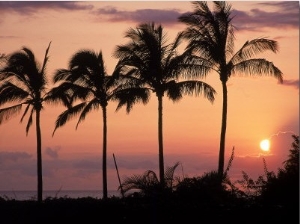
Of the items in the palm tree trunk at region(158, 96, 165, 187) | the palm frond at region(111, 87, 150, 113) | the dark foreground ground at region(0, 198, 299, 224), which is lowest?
the dark foreground ground at region(0, 198, 299, 224)

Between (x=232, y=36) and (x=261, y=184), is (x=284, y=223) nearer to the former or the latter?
(x=261, y=184)

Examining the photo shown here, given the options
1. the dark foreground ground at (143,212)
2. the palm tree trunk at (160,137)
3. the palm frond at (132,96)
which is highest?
the palm frond at (132,96)

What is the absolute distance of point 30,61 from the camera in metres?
45.9

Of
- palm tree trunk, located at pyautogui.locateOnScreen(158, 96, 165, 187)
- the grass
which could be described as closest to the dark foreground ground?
the grass

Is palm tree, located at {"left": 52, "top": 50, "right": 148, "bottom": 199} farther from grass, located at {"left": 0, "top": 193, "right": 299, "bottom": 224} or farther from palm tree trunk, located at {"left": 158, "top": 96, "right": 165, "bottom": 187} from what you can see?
grass, located at {"left": 0, "top": 193, "right": 299, "bottom": 224}

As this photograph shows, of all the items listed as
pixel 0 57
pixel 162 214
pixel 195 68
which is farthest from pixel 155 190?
pixel 0 57

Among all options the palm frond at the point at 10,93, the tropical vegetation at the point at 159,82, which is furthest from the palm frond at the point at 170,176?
the palm frond at the point at 10,93

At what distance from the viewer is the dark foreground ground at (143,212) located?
2550cm

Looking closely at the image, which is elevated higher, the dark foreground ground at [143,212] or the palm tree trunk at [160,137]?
the palm tree trunk at [160,137]

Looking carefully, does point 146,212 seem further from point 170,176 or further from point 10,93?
point 10,93

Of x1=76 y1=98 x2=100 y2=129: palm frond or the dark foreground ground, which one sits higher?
x1=76 y1=98 x2=100 y2=129: palm frond

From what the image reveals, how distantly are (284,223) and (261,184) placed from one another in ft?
14.7

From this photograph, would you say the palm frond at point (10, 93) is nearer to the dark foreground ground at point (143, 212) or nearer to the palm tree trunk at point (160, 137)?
the palm tree trunk at point (160, 137)

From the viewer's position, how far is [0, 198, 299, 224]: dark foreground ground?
25500 mm
